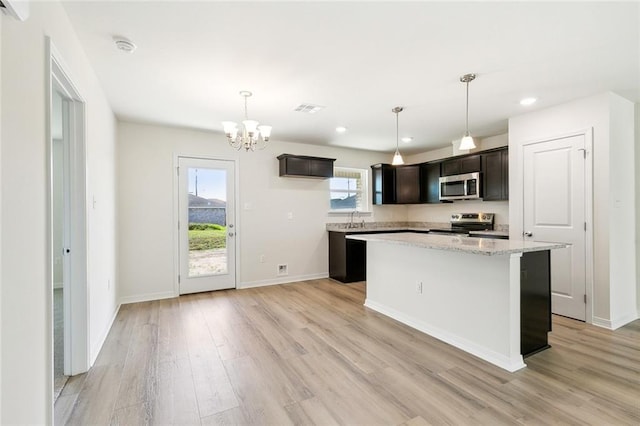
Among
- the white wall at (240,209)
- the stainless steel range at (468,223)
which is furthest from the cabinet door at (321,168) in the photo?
the stainless steel range at (468,223)

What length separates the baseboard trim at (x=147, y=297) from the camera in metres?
4.16

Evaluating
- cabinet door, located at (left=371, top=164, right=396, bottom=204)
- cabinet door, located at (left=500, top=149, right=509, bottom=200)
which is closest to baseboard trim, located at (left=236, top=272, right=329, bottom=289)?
cabinet door, located at (left=371, top=164, right=396, bottom=204)

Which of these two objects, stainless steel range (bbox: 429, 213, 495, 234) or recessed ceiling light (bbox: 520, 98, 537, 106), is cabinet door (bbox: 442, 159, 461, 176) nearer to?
stainless steel range (bbox: 429, 213, 495, 234)

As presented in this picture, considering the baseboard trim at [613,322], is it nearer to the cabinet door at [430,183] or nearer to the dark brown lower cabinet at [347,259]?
the cabinet door at [430,183]

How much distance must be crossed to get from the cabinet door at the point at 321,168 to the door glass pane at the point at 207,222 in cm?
147

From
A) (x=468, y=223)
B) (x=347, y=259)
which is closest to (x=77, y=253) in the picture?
(x=347, y=259)

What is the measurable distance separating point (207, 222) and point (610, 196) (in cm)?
505

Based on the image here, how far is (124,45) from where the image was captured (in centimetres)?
227

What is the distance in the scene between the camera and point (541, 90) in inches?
123

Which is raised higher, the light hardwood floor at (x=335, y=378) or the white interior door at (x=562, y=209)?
the white interior door at (x=562, y=209)

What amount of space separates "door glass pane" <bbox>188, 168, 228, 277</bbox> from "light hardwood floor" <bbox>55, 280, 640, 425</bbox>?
1347 millimetres
